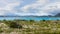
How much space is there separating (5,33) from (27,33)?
10.9 ft

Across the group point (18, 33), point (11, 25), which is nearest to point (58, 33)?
point (18, 33)

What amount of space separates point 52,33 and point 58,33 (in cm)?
88

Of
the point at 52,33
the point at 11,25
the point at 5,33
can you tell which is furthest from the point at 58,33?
the point at 11,25

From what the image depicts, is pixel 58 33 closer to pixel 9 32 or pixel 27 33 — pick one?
pixel 27 33

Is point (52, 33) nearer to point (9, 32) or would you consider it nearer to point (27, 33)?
point (27, 33)

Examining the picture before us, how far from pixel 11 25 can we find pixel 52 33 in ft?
34.1

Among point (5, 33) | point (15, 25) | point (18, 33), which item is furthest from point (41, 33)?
point (15, 25)

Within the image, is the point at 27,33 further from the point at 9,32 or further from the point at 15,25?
the point at 15,25

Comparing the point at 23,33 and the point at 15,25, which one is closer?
the point at 23,33

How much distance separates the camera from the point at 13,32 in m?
33.2

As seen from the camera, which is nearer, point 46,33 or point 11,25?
point 46,33

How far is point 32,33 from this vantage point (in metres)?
32.2

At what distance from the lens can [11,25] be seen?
1578 inches

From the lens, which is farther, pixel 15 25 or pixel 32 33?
pixel 15 25
